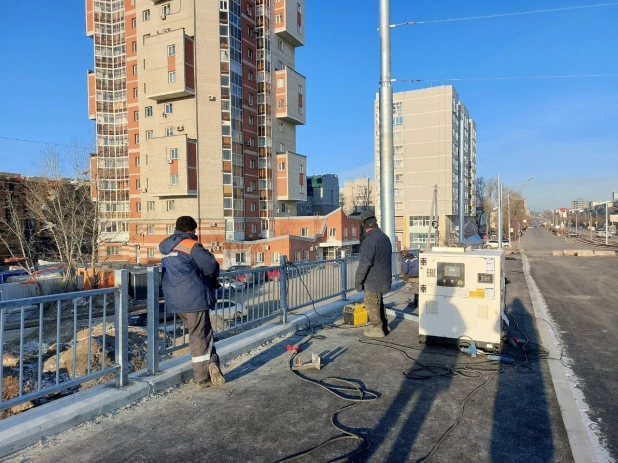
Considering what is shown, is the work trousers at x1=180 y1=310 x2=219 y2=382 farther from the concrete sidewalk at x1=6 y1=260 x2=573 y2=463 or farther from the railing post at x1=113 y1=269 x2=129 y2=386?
the railing post at x1=113 y1=269 x2=129 y2=386

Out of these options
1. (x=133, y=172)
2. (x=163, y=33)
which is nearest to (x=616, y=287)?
(x=163, y=33)

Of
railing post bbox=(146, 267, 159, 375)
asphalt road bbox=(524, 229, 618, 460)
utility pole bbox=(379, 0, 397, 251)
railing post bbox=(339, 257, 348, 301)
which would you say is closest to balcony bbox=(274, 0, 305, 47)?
utility pole bbox=(379, 0, 397, 251)

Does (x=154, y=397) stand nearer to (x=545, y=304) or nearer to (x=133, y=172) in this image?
(x=545, y=304)

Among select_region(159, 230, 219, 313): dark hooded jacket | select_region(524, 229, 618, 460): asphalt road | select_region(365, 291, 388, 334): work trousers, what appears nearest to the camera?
select_region(524, 229, 618, 460): asphalt road

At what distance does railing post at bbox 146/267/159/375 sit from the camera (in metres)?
4.28

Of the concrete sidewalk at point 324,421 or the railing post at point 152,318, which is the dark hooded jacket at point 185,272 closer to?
the railing post at point 152,318

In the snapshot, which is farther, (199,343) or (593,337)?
(593,337)

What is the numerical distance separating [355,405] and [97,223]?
3036 centimetres

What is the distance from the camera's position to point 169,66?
44219 mm

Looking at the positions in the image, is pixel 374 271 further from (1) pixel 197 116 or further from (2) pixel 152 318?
(1) pixel 197 116

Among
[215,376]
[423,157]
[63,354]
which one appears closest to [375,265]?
[215,376]

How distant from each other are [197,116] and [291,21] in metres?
18.6

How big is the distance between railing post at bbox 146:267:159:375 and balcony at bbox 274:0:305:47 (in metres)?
53.5

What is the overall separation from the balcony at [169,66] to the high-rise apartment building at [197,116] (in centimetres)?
11
